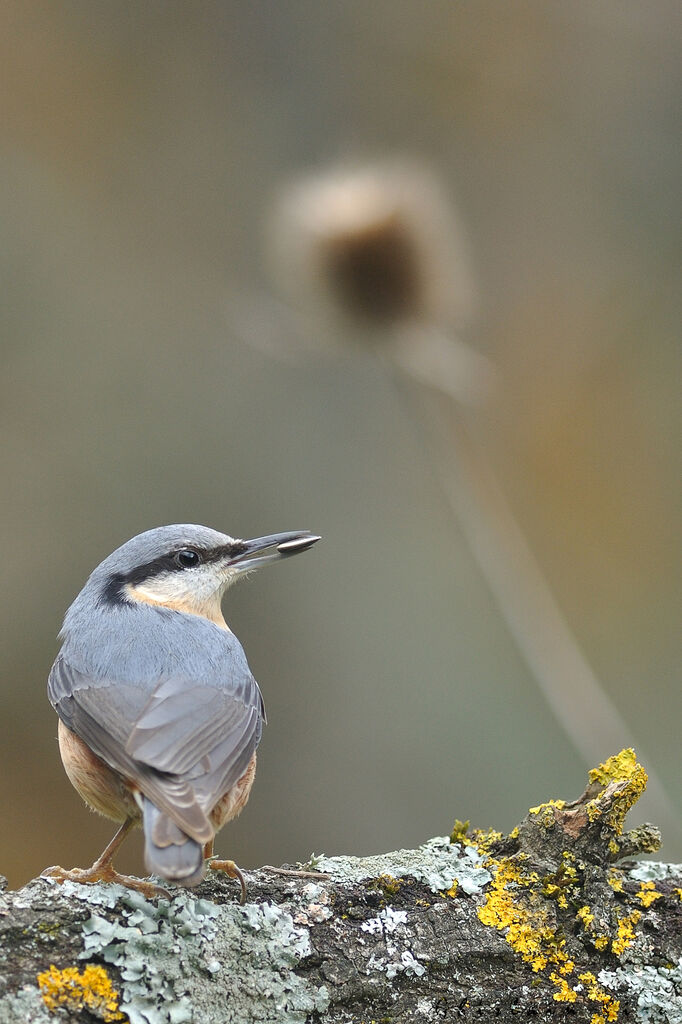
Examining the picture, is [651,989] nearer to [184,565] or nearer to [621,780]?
[621,780]

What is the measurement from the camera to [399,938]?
2.31 meters

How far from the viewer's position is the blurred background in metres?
5.18

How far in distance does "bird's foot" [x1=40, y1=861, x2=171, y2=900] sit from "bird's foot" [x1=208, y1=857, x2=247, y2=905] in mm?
180

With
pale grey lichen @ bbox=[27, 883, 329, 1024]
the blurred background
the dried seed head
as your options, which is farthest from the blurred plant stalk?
pale grey lichen @ bbox=[27, 883, 329, 1024]

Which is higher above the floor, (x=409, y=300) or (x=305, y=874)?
(x=409, y=300)

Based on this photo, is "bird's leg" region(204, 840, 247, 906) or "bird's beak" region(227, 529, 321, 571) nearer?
"bird's leg" region(204, 840, 247, 906)

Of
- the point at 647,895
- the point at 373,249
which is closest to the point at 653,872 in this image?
the point at 647,895

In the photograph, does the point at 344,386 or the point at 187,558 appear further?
the point at 344,386

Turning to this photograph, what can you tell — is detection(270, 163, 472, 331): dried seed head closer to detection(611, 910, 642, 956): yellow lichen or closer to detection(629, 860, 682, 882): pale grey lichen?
detection(629, 860, 682, 882): pale grey lichen

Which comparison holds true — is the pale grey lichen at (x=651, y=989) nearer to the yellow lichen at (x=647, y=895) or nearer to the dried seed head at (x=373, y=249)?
the yellow lichen at (x=647, y=895)

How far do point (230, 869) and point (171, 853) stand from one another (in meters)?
0.41

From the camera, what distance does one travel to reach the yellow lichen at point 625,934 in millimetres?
2367

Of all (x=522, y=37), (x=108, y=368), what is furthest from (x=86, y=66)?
(x=522, y=37)

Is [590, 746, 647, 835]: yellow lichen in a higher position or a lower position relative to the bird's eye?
lower
